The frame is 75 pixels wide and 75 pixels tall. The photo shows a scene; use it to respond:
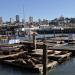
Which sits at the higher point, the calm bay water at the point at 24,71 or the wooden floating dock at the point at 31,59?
the wooden floating dock at the point at 31,59

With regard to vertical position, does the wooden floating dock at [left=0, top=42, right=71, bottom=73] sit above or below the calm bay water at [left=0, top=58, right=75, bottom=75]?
above

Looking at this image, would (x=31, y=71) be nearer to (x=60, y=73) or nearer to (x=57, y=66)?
(x=60, y=73)

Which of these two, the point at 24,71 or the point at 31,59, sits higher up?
the point at 31,59

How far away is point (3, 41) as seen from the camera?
58562 mm

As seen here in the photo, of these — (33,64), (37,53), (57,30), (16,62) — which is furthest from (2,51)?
(57,30)

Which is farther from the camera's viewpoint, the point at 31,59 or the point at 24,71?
the point at 31,59

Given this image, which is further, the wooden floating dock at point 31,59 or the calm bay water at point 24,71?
the wooden floating dock at point 31,59

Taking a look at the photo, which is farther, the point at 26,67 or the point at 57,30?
the point at 57,30

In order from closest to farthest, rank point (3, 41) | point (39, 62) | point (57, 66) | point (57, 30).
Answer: point (39, 62)
point (57, 66)
point (3, 41)
point (57, 30)

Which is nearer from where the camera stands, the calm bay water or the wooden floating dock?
the calm bay water

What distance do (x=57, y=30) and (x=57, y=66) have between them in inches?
4495

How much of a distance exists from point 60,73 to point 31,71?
141 inches

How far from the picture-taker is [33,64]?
32.7m

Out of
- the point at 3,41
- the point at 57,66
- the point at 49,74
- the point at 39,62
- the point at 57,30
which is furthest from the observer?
the point at 57,30
